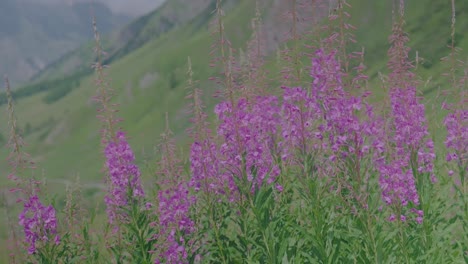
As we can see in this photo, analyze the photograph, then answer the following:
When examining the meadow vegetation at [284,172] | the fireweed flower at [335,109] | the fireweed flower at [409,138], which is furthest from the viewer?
the fireweed flower at [409,138]

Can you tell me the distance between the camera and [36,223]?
8.37 m

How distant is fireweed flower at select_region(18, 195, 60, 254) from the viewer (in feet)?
27.4

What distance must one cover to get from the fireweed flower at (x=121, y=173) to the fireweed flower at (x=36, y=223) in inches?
40.5

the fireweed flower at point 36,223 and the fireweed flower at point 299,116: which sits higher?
the fireweed flower at point 299,116

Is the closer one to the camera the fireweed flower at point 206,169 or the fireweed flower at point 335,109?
the fireweed flower at point 335,109

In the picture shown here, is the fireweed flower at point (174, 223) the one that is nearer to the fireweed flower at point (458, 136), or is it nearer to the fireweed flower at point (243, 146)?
the fireweed flower at point (243, 146)

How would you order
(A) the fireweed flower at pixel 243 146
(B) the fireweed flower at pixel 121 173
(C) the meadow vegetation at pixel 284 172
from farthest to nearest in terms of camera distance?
(B) the fireweed flower at pixel 121 173
(A) the fireweed flower at pixel 243 146
(C) the meadow vegetation at pixel 284 172

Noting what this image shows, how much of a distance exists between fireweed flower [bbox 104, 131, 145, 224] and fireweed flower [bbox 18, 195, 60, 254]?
3.37 feet

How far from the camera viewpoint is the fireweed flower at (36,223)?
835 centimetres

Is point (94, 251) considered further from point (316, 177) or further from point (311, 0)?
point (311, 0)

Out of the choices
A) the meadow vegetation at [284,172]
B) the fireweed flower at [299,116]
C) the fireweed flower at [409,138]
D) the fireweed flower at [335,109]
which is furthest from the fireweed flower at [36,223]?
the fireweed flower at [409,138]

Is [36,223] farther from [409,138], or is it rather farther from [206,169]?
[409,138]

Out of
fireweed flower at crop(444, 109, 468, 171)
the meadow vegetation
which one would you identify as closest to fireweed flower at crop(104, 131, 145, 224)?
the meadow vegetation

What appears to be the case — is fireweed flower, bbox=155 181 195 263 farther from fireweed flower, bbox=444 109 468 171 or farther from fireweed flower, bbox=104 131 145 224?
fireweed flower, bbox=444 109 468 171
